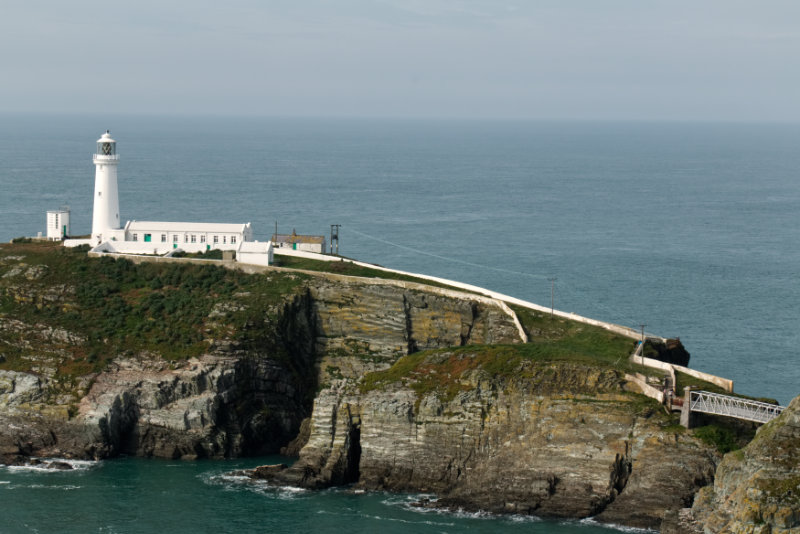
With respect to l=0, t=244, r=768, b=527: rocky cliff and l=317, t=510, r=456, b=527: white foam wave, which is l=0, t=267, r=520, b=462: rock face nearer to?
l=0, t=244, r=768, b=527: rocky cliff

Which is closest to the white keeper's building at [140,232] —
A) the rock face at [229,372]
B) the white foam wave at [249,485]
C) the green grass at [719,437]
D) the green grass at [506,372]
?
the rock face at [229,372]

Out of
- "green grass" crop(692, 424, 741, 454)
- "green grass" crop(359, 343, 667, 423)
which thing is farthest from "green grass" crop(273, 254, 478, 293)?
"green grass" crop(692, 424, 741, 454)

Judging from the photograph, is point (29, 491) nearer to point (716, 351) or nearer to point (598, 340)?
point (598, 340)

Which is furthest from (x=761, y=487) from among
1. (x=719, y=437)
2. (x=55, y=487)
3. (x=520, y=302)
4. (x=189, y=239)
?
(x=189, y=239)

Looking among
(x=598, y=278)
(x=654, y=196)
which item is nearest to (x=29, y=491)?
(x=598, y=278)

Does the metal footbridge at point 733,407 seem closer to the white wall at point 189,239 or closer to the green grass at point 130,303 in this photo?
the green grass at point 130,303

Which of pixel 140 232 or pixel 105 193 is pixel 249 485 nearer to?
pixel 140 232
